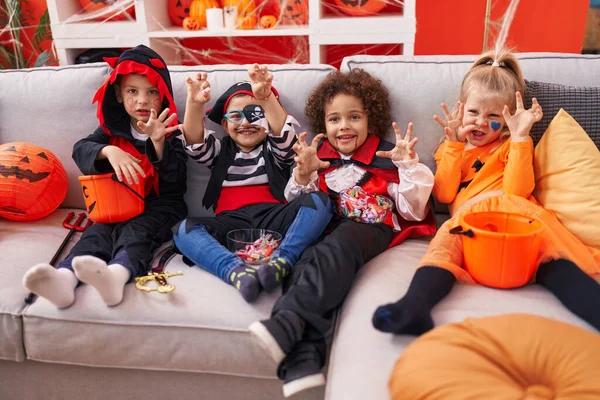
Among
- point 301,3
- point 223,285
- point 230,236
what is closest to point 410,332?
point 223,285

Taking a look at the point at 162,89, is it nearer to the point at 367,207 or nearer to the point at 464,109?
the point at 367,207

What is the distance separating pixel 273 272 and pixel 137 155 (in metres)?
0.75

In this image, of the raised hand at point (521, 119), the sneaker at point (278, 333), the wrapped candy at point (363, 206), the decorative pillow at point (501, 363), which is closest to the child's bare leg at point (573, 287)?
the decorative pillow at point (501, 363)

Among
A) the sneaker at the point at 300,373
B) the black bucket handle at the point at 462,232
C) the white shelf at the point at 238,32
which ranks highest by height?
the white shelf at the point at 238,32

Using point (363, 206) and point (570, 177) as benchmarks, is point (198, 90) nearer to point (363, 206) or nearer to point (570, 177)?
point (363, 206)

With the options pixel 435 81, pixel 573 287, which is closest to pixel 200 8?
pixel 435 81

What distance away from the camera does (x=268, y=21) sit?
2.82m

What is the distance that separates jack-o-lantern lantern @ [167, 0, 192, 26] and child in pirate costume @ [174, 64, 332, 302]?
1437mm

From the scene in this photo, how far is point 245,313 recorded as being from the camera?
128cm

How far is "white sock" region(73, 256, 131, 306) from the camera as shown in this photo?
1.24m

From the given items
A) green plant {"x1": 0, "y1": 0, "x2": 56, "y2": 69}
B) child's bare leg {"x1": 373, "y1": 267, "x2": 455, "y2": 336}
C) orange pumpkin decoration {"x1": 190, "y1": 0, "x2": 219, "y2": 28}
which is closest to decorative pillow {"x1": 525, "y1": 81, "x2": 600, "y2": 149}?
child's bare leg {"x1": 373, "y1": 267, "x2": 455, "y2": 336}

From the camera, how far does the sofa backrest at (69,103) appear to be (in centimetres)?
186

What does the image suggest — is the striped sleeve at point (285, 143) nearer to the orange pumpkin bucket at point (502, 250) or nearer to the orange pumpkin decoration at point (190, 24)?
the orange pumpkin bucket at point (502, 250)

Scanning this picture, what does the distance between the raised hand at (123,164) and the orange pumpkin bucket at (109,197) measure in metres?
0.03
